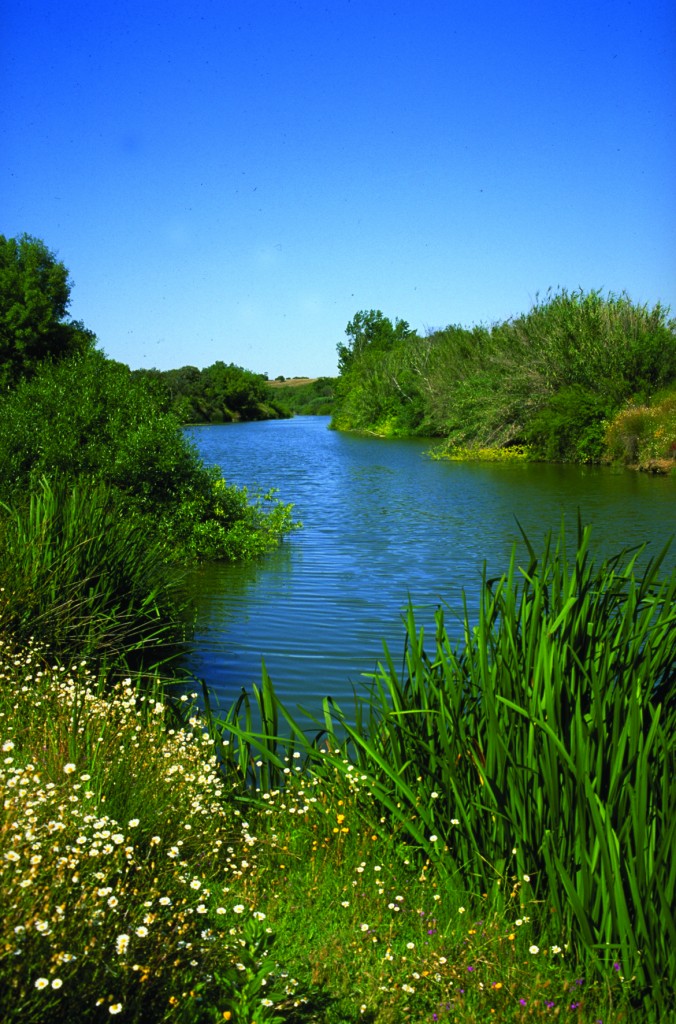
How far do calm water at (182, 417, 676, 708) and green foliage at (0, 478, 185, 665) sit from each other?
47.3 inches

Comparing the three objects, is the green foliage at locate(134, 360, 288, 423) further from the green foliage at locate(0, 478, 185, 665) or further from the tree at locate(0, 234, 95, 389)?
the green foliage at locate(0, 478, 185, 665)

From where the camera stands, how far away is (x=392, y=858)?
4.30 meters

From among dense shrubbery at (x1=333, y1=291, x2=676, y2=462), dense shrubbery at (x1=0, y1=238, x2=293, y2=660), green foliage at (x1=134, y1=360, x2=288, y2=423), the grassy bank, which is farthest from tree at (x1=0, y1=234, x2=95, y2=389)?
green foliage at (x1=134, y1=360, x2=288, y2=423)

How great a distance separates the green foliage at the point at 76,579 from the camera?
7.47m

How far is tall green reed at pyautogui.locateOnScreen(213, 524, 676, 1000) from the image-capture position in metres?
3.42

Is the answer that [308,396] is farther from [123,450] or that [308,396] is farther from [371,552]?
[123,450]

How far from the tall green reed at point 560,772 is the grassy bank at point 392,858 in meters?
0.01

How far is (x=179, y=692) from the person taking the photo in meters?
9.20

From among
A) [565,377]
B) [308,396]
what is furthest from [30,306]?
[308,396]

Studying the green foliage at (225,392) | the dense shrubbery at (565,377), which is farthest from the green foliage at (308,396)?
the dense shrubbery at (565,377)

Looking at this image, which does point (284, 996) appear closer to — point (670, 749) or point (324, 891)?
point (324, 891)

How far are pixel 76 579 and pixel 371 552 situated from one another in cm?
1046

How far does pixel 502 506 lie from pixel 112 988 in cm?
2387

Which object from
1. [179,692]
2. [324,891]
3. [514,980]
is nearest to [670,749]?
[514,980]
